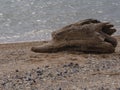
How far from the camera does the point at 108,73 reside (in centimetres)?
938

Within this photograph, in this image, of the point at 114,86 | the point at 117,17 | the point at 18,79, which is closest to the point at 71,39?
the point at 18,79

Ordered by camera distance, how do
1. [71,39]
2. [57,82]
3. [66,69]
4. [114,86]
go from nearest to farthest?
[114,86]
[57,82]
[66,69]
[71,39]

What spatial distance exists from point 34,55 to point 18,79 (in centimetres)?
288

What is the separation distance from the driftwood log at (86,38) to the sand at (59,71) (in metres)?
0.18

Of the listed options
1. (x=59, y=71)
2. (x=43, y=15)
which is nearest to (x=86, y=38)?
(x=59, y=71)

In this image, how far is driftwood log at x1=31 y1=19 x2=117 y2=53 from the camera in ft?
37.9

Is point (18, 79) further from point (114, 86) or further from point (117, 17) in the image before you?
point (117, 17)

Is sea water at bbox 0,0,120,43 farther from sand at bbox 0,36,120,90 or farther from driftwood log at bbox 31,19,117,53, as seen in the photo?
sand at bbox 0,36,120,90

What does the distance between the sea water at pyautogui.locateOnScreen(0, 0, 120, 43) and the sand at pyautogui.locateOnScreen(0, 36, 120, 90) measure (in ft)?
16.9

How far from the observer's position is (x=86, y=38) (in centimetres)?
1163

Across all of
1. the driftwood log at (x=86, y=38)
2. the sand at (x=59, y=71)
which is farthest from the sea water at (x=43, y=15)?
the sand at (x=59, y=71)

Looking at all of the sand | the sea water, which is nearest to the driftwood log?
the sand

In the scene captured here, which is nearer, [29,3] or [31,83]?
[31,83]

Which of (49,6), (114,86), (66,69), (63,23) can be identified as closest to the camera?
(114,86)
